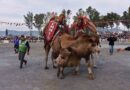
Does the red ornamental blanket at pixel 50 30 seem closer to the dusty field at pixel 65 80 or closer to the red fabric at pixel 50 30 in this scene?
the red fabric at pixel 50 30

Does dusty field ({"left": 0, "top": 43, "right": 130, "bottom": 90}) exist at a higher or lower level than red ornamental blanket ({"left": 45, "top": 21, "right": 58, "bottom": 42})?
lower

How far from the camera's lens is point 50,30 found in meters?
17.2

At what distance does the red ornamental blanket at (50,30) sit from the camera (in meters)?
17.0

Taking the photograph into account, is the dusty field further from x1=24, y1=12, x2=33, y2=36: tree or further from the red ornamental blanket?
x1=24, y1=12, x2=33, y2=36: tree

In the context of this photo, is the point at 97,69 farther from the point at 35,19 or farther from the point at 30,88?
the point at 35,19

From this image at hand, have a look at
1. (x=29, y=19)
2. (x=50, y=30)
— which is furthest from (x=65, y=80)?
(x=29, y=19)

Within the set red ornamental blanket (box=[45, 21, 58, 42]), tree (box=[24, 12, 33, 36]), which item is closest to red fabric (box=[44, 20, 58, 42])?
red ornamental blanket (box=[45, 21, 58, 42])

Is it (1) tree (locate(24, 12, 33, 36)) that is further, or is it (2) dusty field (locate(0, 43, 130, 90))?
(1) tree (locate(24, 12, 33, 36))

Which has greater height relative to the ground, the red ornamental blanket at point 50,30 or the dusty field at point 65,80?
the red ornamental blanket at point 50,30

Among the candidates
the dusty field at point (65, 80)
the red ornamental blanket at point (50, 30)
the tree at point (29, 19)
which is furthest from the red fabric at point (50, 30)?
the tree at point (29, 19)

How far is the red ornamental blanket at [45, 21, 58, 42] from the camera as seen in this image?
17.0 meters

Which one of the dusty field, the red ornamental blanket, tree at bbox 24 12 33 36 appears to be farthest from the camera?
tree at bbox 24 12 33 36

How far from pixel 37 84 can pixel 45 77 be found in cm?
172

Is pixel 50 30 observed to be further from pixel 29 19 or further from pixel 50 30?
pixel 29 19
